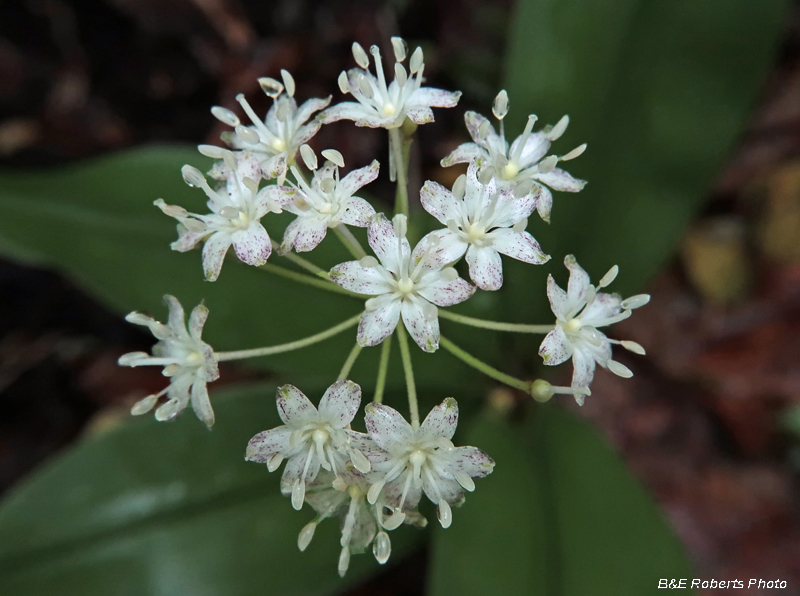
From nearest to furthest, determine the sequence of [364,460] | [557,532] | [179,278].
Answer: [364,460], [557,532], [179,278]

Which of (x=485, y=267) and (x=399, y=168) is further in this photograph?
(x=399, y=168)

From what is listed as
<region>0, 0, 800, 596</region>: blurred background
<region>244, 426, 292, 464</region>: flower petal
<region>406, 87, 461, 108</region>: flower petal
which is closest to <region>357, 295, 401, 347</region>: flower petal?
<region>244, 426, 292, 464</region>: flower petal

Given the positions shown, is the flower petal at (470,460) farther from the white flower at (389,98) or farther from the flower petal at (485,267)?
the white flower at (389,98)

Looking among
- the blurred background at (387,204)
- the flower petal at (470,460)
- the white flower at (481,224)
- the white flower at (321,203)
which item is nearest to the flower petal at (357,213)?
the white flower at (321,203)

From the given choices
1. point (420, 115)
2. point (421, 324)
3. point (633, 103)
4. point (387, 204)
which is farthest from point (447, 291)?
point (387, 204)

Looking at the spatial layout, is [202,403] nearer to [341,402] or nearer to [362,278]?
[341,402]

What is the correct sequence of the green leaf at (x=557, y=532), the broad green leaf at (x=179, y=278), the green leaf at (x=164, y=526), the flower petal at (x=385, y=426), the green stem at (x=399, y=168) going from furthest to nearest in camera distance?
the broad green leaf at (x=179, y=278) < the green leaf at (x=164, y=526) < the green leaf at (x=557, y=532) < the green stem at (x=399, y=168) < the flower petal at (x=385, y=426)

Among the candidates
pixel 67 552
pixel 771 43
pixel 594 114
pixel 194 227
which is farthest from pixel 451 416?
pixel 771 43
